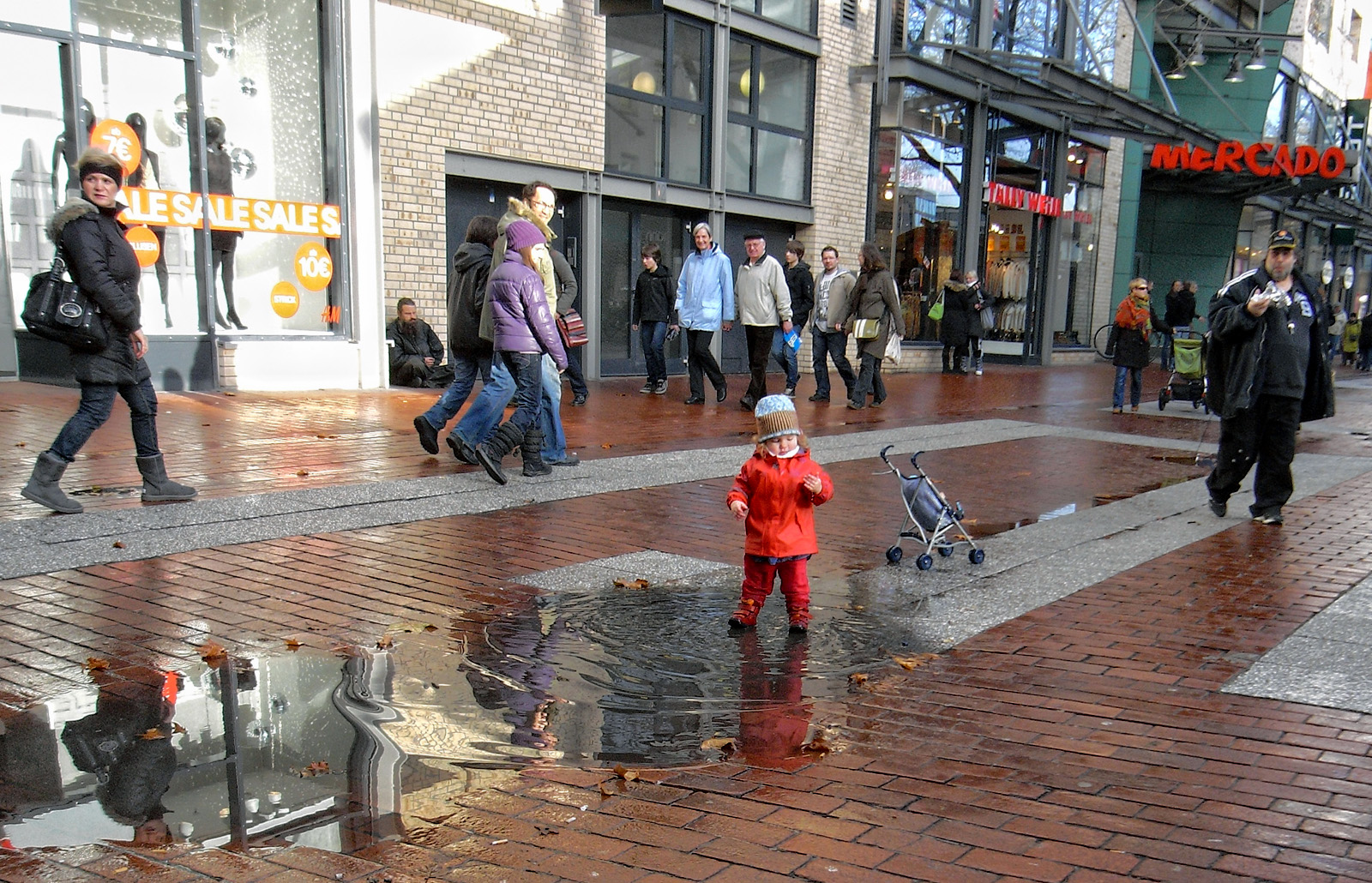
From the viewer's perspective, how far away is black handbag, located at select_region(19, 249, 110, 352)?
6047 mm

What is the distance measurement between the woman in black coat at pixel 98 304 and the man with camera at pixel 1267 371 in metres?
6.63

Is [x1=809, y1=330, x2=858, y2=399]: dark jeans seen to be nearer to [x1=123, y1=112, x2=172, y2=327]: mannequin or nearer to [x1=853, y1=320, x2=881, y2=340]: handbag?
[x1=853, y1=320, x2=881, y2=340]: handbag

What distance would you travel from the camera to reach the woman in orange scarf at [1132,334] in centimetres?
1432

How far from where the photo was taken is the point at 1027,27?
24.6 meters

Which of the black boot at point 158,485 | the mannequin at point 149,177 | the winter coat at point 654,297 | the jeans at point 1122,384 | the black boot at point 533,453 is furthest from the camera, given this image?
the jeans at point 1122,384

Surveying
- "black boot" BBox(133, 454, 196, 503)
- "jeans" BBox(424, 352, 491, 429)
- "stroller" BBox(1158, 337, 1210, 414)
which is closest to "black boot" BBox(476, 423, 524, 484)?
"jeans" BBox(424, 352, 491, 429)

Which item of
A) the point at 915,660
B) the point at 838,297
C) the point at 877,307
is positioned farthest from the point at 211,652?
the point at 838,297

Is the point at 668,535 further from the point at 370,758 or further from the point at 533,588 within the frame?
the point at 370,758

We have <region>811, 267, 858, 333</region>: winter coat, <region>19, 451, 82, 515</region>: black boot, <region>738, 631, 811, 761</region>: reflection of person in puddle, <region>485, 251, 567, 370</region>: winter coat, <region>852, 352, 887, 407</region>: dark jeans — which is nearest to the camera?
<region>738, 631, 811, 761</region>: reflection of person in puddle

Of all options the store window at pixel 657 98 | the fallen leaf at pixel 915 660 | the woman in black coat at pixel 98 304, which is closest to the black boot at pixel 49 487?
the woman in black coat at pixel 98 304

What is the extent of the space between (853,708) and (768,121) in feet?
52.6

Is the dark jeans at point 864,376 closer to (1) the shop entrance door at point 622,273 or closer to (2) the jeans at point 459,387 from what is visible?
(1) the shop entrance door at point 622,273

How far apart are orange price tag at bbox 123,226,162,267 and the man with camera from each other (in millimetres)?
10158

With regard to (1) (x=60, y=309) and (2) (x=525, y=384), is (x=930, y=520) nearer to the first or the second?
(2) (x=525, y=384)
